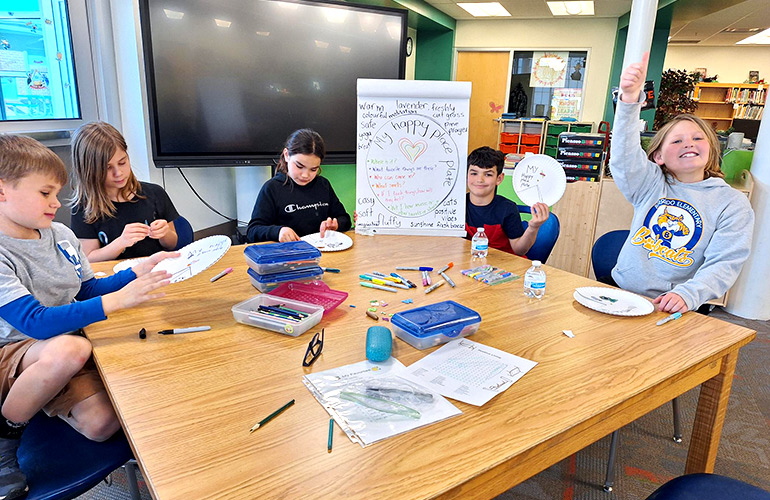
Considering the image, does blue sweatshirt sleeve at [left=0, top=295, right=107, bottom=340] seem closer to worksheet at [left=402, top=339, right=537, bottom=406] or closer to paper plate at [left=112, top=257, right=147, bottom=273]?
paper plate at [left=112, top=257, right=147, bottom=273]

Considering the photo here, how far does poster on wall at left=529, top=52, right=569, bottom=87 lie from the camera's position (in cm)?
748

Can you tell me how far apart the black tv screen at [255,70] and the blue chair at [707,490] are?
3.12 m

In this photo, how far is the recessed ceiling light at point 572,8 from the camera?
6180mm

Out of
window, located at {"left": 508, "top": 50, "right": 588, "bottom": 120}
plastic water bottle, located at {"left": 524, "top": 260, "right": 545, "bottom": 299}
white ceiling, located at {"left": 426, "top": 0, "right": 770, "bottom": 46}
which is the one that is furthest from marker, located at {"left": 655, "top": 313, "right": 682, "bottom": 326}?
window, located at {"left": 508, "top": 50, "right": 588, "bottom": 120}

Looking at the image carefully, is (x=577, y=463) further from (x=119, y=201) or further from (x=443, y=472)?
(x=119, y=201)

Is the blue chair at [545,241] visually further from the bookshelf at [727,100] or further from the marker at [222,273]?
the bookshelf at [727,100]

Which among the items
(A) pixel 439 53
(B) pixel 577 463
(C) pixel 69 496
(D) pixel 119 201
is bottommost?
(B) pixel 577 463

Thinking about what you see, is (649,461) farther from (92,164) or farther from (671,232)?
(92,164)

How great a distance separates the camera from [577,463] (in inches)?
69.3

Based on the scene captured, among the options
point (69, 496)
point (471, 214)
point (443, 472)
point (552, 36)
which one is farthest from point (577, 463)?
point (552, 36)

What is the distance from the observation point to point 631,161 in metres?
1.78

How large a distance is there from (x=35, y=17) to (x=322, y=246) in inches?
92.3

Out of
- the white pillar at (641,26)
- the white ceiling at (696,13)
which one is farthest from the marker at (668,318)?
the white ceiling at (696,13)

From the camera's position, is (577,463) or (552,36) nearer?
(577,463)
